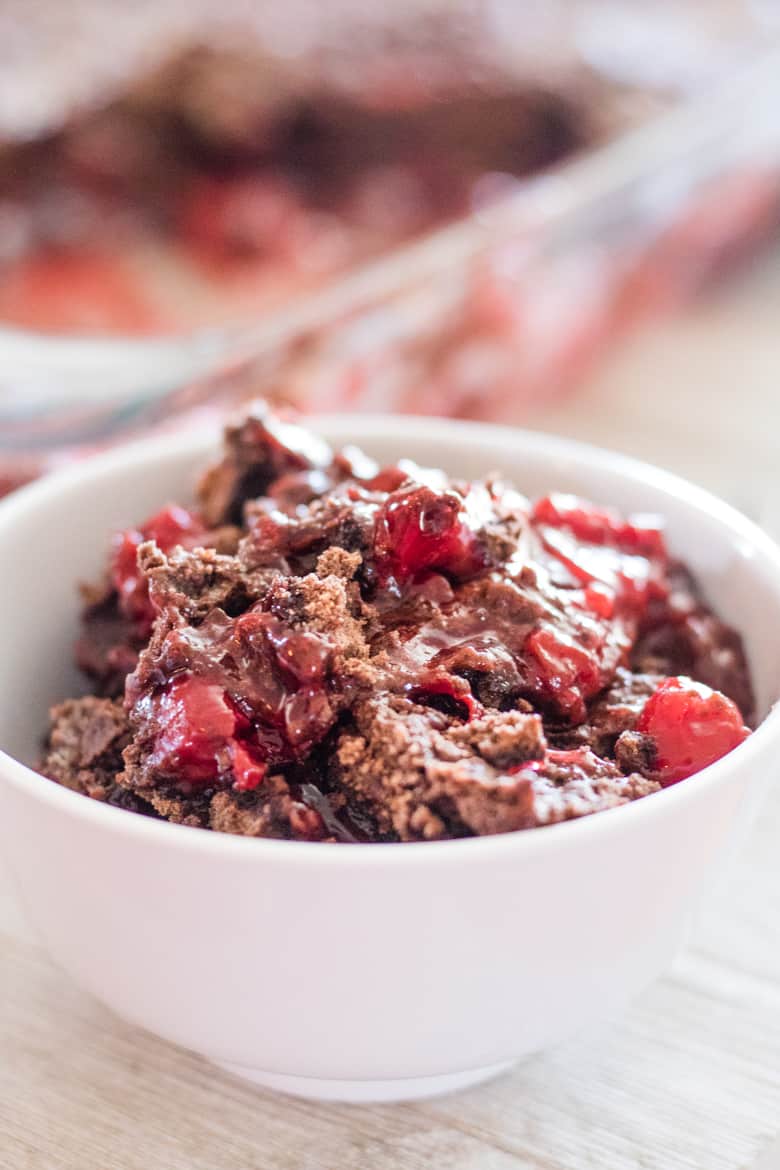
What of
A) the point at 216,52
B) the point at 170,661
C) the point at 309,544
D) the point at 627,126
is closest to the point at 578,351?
the point at 627,126

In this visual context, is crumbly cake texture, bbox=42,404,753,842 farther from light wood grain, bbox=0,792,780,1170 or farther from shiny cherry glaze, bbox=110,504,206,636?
light wood grain, bbox=0,792,780,1170

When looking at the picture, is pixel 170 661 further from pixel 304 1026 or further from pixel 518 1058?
pixel 518 1058

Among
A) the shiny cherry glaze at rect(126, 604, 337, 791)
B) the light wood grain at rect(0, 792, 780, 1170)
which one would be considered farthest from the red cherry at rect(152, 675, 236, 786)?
the light wood grain at rect(0, 792, 780, 1170)

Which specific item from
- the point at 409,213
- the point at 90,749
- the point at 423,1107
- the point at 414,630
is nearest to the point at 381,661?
the point at 414,630

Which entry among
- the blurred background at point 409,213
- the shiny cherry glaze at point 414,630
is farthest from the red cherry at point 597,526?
the blurred background at point 409,213

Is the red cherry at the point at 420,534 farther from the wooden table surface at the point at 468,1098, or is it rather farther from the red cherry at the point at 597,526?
the wooden table surface at the point at 468,1098

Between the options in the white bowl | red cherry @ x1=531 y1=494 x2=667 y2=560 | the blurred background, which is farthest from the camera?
the blurred background

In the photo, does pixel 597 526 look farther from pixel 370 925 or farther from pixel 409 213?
pixel 409 213
